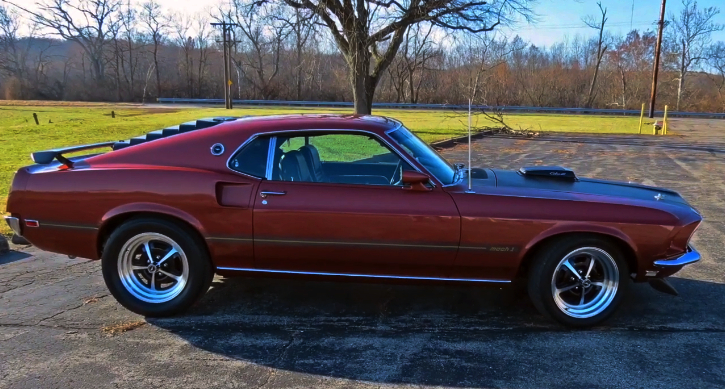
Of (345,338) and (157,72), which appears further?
(157,72)

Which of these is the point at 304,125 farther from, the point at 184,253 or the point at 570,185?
the point at 570,185

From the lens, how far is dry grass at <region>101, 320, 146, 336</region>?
3678mm

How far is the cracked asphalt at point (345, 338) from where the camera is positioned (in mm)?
3086

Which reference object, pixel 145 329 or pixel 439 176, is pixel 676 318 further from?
pixel 145 329

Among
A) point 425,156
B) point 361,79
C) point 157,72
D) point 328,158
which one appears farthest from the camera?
point 157,72

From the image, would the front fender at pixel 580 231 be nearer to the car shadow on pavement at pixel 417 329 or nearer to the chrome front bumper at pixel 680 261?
the chrome front bumper at pixel 680 261

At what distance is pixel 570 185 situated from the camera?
4.10m

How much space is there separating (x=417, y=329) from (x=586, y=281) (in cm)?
128

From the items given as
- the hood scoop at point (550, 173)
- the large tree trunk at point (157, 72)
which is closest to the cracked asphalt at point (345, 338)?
the hood scoop at point (550, 173)

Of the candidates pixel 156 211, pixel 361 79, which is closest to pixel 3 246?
pixel 156 211

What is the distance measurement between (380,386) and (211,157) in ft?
6.70

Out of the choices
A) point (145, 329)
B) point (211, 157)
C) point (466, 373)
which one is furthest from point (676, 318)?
point (145, 329)

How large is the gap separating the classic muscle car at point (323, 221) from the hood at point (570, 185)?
45 millimetres

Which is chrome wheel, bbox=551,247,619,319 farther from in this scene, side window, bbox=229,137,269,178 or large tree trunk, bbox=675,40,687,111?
large tree trunk, bbox=675,40,687,111
